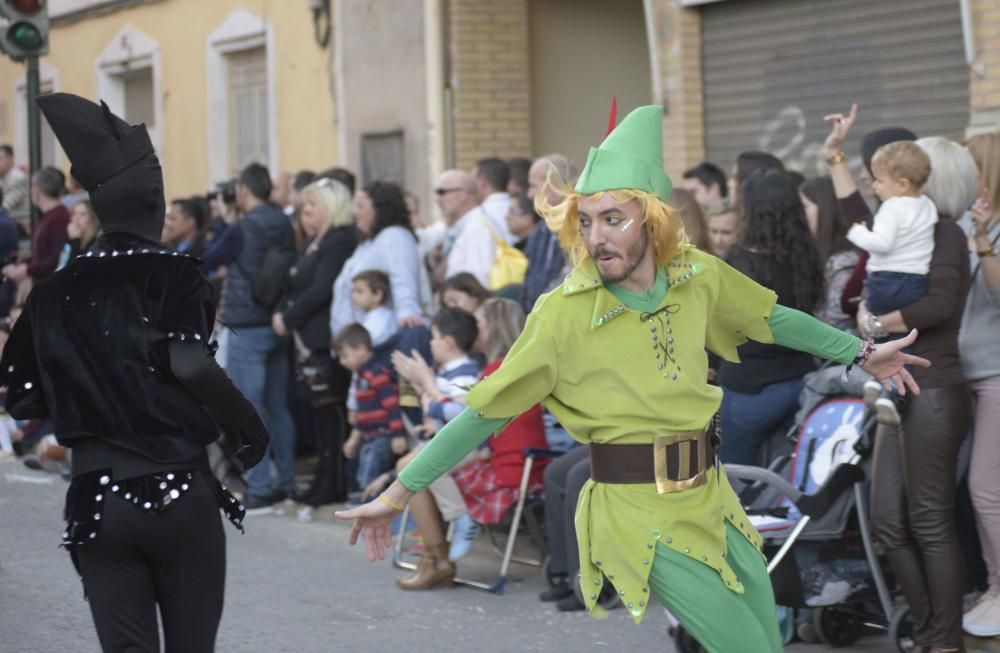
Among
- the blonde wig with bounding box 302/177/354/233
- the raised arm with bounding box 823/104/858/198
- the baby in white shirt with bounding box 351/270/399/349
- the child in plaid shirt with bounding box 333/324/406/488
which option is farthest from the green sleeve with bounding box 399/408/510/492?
the blonde wig with bounding box 302/177/354/233

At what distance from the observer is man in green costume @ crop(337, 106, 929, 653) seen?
4301 millimetres

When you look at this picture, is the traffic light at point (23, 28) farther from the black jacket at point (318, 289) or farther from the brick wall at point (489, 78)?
the black jacket at point (318, 289)

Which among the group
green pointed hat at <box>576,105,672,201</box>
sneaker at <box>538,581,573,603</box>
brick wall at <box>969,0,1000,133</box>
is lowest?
sneaker at <box>538,581,573,603</box>

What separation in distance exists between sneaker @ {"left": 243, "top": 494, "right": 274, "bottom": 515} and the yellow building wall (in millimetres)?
7015

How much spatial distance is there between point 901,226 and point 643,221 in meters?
2.15

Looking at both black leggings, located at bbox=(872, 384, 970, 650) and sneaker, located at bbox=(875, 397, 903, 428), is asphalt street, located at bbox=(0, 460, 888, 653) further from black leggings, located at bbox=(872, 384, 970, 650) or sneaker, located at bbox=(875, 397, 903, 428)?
sneaker, located at bbox=(875, 397, 903, 428)

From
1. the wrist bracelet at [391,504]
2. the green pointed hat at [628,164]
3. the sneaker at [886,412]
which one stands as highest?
the green pointed hat at [628,164]

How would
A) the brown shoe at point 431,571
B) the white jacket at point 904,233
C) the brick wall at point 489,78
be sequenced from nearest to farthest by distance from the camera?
the white jacket at point 904,233 < the brown shoe at point 431,571 < the brick wall at point 489,78

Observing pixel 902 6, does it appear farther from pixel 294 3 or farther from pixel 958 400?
pixel 294 3

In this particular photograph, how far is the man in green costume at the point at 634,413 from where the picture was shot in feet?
14.1

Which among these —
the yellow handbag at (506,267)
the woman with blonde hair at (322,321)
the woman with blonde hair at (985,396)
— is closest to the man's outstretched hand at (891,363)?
the woman with blonde hair at (985,396)

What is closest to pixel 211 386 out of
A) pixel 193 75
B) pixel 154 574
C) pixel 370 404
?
pixel 154 574

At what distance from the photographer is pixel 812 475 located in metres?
6.81

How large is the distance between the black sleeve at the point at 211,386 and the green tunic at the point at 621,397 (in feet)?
2.04
